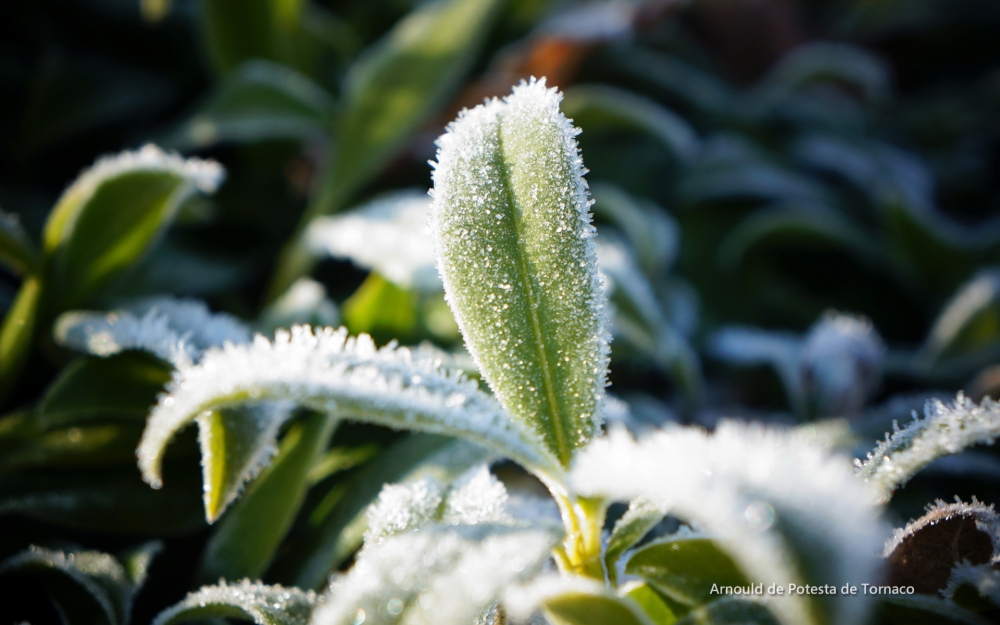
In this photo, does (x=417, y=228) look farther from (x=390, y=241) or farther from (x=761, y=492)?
(x=761, y=492)

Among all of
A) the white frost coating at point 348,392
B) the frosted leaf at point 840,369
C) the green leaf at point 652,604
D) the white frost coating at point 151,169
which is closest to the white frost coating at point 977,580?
the green leaf at point 652,604

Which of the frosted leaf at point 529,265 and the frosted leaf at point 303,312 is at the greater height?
the frosted leaf at point 303,312

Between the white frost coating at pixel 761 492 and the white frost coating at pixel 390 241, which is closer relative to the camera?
the white frost coating at pixel 761 492

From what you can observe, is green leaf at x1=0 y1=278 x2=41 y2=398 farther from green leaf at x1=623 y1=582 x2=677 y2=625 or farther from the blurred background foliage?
green leaf at x1=623 y1=582 x2=677 y2=625

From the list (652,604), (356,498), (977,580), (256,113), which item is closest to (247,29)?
(256,113)

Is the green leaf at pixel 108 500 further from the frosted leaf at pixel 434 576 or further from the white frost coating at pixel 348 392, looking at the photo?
the frosted leaf at pixel 434 576
